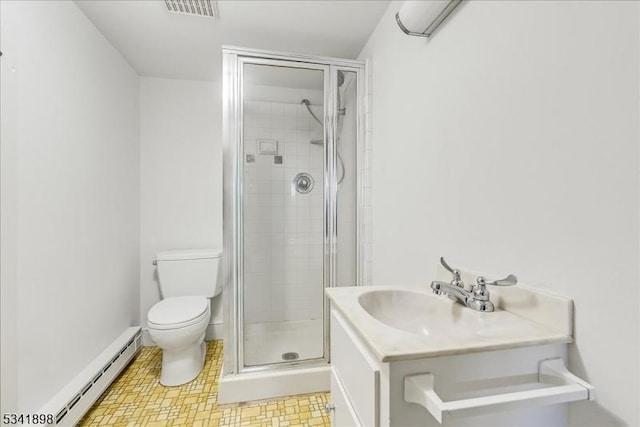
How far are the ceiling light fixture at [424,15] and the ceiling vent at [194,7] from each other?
3.47ft

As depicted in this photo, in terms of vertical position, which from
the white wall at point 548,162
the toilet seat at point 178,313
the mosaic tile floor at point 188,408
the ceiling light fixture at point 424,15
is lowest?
the mosaic tile floor at point 188,408

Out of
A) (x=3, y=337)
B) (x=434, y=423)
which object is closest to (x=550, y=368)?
(x=434, y=423)

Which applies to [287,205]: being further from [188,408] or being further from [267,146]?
[188,408]

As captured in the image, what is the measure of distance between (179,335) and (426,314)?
1.50 m

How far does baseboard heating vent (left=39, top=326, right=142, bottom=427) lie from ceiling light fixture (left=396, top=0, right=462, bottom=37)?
2.32m

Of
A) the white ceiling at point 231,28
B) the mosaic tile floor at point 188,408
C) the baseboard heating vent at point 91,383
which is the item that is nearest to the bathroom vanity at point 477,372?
the mosaic tile floor at point 188,408

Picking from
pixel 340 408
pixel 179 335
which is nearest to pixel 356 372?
pixel 340 408

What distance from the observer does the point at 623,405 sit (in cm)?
58

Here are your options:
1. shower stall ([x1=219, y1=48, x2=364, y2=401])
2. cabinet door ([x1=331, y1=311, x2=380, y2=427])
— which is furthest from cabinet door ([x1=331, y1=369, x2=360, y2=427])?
shower stall ([x1=219, y1=48, x2=364, y2=401])

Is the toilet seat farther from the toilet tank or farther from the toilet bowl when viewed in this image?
A: the toilet tank

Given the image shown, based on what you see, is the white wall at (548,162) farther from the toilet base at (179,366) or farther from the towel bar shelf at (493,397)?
the toilet base at (179,366)

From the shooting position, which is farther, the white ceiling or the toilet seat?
the toilet seat

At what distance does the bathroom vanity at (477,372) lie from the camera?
0.58m

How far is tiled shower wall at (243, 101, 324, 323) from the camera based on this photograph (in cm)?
184
